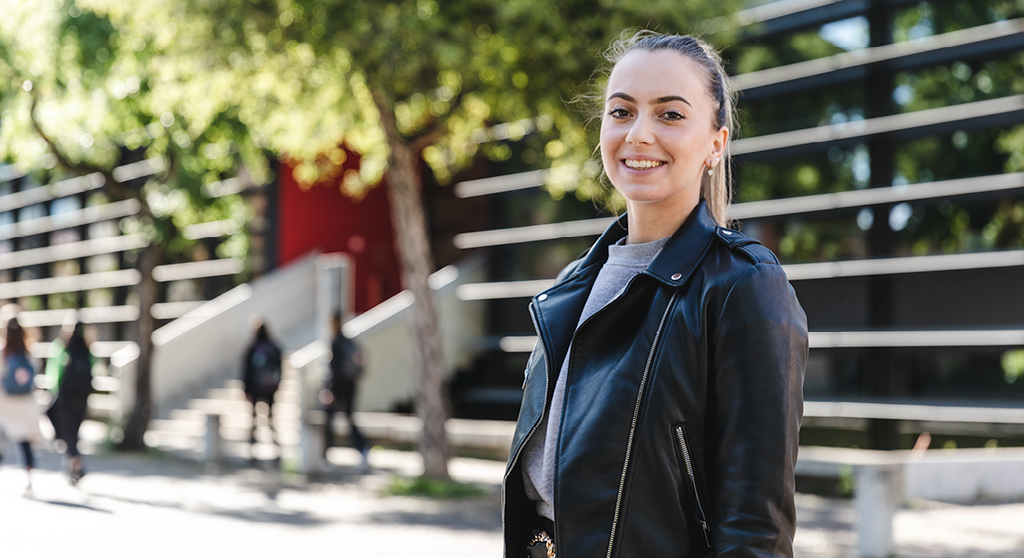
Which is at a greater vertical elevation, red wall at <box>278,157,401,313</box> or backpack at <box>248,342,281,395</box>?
red wall at <box>278,157,401,313</box>

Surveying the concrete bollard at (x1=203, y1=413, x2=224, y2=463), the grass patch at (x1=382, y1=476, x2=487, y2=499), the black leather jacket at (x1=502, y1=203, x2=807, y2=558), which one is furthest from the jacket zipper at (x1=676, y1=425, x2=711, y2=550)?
the concrete bollard at (x1=203, y1=413, x2=224, y2=463)

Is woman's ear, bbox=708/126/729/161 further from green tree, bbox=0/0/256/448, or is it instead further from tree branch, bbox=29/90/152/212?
Result: tree branch, bbox=29/90/152/212

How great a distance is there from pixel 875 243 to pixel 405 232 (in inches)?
234

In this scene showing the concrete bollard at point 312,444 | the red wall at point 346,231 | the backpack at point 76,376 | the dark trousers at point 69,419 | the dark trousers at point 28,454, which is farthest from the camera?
the red wall at point 346,231

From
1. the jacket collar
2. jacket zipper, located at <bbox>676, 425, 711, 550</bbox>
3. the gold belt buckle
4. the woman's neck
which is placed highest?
the woman's neck

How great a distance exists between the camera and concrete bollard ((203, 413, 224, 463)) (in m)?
12.8

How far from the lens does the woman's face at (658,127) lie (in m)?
1.87

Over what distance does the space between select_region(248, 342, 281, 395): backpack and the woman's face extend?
11541mm

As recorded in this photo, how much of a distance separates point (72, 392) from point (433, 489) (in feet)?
14.2

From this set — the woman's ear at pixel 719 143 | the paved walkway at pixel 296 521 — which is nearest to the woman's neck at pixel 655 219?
the woman's ear at pixel 719 143

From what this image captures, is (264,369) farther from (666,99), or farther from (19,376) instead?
(666,99)

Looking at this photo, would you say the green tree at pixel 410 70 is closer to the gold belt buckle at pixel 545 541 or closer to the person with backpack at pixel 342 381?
the person with backpack at pixel 342 381

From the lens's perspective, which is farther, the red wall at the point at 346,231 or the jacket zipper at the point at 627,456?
the red wall at the point at 346,231

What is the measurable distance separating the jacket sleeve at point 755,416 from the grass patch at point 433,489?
28.0ft
